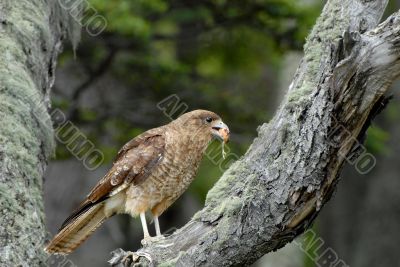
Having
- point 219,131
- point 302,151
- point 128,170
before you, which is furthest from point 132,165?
point 302,151

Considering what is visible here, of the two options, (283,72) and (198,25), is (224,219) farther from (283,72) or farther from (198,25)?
(283,72)

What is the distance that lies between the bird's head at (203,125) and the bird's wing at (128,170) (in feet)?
0.88

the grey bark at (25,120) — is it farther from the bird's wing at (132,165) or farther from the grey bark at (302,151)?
the grey bark at (302,151)

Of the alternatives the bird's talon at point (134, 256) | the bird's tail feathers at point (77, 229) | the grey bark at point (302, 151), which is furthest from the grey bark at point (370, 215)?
the bird's talon at point (134, 256)

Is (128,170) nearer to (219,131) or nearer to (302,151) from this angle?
(219,131)

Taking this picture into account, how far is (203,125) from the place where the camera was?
647 centimetres

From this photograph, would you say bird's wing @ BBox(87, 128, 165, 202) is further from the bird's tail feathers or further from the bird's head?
A: the bird's head

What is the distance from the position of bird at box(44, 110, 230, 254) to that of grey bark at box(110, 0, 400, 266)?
109 centimetres

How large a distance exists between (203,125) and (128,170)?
75cm

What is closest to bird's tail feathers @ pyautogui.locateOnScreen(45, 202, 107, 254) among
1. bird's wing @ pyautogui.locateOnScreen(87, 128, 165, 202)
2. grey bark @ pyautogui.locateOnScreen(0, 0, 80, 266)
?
bird's wing @ pyautogui.locateOnScreen(87, 128, 165, 202)

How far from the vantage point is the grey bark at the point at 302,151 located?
4.43 m

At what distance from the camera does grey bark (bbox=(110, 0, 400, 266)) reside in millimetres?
4426

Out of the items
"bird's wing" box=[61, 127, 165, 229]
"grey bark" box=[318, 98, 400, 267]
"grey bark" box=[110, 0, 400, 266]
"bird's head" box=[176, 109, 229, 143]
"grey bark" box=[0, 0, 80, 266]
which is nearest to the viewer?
"grey bark" box=[110, 0, 400, 266]

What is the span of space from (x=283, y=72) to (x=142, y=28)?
257 centimetres
